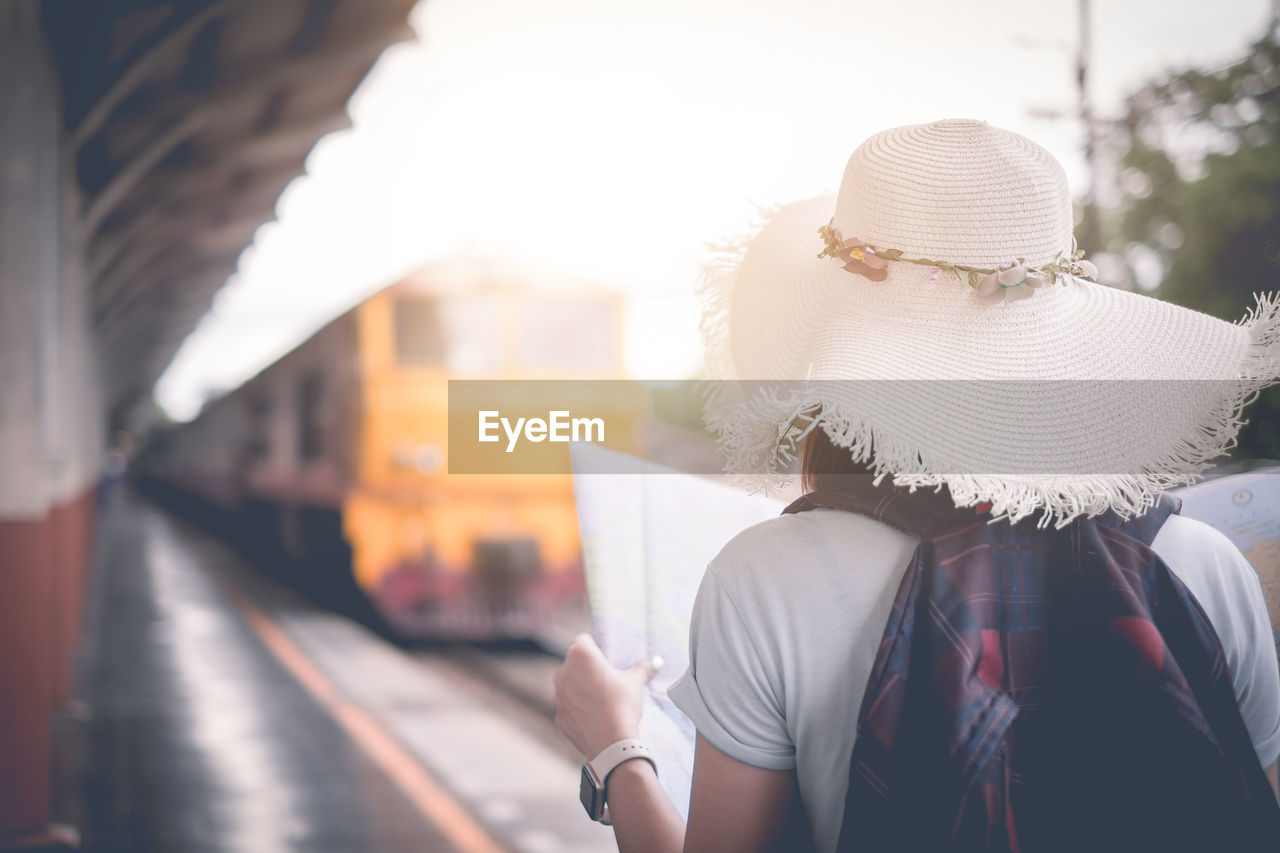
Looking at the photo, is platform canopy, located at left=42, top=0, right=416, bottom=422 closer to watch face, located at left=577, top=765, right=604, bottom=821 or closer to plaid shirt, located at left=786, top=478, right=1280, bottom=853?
watch face, located at left=577, top=765, right=604, bottom=821

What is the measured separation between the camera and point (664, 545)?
1431 mm

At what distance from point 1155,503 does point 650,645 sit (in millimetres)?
630

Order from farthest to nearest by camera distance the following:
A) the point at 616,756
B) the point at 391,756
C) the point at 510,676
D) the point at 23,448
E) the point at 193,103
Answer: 1. the point at 510,676
2. the point at 193,103
3. the point at 391,756
4. the point at 23,448
5. the point at 616,756

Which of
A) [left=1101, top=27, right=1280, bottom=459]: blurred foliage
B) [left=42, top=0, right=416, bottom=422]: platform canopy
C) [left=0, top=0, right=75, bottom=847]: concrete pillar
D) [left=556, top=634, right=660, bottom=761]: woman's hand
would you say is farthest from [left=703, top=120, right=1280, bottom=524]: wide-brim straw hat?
[left=1101, top=27, right=1280, bottom=459]: blurred foliage

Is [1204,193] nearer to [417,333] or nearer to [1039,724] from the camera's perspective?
[417,333]

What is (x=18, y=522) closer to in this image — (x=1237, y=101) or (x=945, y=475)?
(x=945, y=475)

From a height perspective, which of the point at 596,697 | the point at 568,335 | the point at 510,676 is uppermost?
the point at 568,335

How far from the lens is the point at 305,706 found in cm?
602

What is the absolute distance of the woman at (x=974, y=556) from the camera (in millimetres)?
1041

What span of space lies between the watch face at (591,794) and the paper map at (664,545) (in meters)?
0.09

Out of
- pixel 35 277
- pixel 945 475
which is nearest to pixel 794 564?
pixel 945 475

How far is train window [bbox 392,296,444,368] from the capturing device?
866cm

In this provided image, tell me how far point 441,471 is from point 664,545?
7105 millimetres

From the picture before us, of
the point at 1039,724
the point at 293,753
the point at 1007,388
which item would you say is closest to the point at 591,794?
the point at 1039,724
